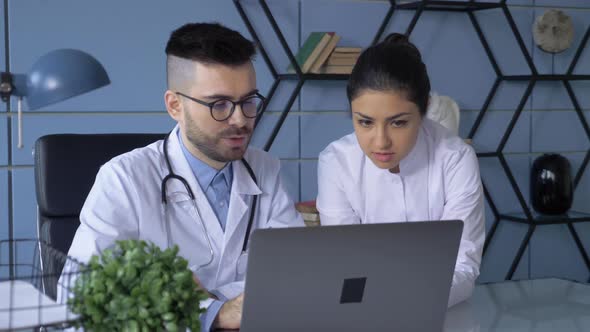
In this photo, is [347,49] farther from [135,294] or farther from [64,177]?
[135,294]

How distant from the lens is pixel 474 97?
4426 mm

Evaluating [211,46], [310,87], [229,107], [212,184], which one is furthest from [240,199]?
[310,87]

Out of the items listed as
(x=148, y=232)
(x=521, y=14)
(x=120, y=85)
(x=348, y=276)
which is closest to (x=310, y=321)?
(x=348, y=276)

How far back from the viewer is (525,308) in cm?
154

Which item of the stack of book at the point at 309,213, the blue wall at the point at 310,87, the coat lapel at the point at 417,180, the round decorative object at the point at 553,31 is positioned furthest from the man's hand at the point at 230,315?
the round decorative object at the point at 553,31

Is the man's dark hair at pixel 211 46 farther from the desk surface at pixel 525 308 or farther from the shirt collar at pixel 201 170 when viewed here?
the desk surface at pixel 525 308

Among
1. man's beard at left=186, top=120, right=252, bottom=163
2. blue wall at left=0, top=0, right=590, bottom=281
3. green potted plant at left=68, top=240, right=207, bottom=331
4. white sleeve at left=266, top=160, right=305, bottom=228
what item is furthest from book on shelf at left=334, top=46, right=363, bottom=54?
green potted plant at left=68, top=240, right=207, bottom=331

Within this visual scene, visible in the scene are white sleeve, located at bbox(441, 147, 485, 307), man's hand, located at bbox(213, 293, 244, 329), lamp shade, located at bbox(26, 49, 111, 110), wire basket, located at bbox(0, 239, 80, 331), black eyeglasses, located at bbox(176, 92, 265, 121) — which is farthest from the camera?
white sleeve, located at bbox(441, 147, 485, 307)

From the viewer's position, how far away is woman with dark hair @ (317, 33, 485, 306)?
1912 mm

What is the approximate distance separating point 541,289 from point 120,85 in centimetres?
240

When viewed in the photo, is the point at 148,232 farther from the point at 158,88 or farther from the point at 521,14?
the point at 521,14

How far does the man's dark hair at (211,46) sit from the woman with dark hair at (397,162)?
34 cm

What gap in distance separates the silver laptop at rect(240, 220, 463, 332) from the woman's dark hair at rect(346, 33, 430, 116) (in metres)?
0.73

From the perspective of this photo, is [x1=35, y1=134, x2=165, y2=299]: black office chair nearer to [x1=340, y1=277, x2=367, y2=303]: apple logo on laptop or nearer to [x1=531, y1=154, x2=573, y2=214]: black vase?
[x1=340, y1=277, x2=367, y2=303]: apple logo on laptop
